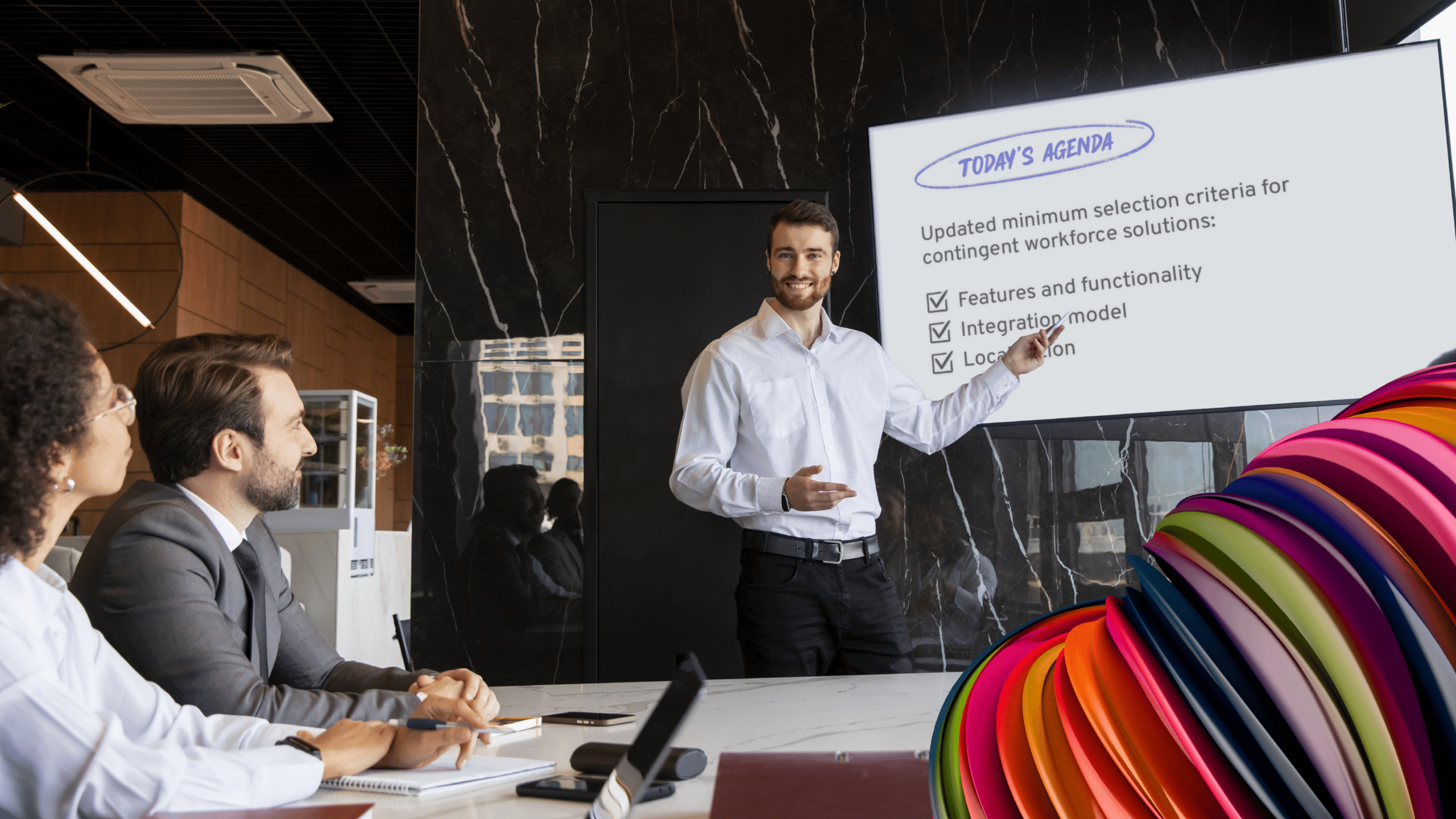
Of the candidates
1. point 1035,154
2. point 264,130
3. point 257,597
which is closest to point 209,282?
point 264,130

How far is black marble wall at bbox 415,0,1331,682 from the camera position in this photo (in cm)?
341

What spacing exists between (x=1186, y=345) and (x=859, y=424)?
1142mm

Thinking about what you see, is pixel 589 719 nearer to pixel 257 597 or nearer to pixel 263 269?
pixel 257 597

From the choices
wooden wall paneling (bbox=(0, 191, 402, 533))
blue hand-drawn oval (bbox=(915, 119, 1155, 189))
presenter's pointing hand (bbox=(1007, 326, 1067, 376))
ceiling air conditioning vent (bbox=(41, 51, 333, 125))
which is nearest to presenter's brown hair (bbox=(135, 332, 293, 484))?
presenter's pointing hand (bbox=(1007, 326, 1067, 376))

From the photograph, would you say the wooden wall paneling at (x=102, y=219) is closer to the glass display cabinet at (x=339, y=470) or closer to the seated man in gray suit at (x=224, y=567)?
the glass display cabinet at (x=339, y=470)

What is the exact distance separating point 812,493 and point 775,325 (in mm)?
674

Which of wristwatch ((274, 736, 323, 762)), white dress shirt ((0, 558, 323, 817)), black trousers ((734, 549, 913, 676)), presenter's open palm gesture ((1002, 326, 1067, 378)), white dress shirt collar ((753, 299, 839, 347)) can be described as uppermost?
white dress shirt collar ((753, 299, 839, 347))

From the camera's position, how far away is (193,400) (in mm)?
1556

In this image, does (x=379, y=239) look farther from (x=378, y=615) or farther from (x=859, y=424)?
(x=859, y=424)

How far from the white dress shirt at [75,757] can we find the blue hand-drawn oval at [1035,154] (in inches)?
112

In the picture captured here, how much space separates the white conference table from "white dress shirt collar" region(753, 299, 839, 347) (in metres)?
1.20

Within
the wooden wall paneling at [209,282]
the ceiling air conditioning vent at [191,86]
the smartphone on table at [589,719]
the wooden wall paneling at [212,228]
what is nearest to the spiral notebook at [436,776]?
the smartphone on table at [589,719]

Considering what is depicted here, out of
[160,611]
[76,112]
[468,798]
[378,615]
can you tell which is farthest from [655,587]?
[76,112]

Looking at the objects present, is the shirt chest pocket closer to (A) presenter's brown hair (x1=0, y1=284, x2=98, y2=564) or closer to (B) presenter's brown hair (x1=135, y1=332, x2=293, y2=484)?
(B) presenter's brown hair (x1=135, y1=332, x2=293, y2=484)
